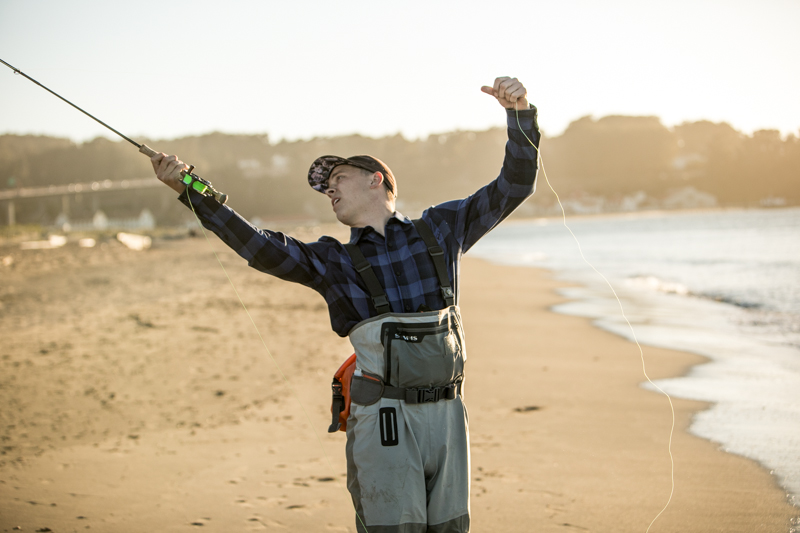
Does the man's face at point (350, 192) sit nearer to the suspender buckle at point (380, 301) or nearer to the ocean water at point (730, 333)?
the suspender buckle at point (380, 301)

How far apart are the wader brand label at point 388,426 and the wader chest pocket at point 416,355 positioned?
98 millimetres

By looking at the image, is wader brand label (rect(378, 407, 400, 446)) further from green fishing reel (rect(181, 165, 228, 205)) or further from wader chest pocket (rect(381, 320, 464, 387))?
green fishing reel (rect(181, 165, 228, 205))

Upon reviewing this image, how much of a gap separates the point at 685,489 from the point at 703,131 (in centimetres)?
→ 17718

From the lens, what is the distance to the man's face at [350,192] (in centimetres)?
239

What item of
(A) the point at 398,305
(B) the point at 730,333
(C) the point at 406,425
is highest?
(A) the point at 398,305

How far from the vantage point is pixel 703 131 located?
158 m

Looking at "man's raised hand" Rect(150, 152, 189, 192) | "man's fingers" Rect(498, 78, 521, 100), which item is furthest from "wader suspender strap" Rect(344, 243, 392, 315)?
"man's fingers" Rect(498, 78, 521, 100)

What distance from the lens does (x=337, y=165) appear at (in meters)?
2.45

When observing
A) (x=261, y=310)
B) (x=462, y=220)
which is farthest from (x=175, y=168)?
(x=261, y=310)

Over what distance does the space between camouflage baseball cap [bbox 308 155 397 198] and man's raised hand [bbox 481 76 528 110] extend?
1.78ft

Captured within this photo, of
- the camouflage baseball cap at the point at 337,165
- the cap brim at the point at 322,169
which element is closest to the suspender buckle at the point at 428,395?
the camouflage baseball cap at the point at 337,165

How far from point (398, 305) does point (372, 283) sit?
14 cm

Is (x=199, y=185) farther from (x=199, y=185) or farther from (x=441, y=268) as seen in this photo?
(x=441, y=268)

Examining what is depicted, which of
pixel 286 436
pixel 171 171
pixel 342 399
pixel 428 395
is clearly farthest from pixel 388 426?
pixel 286 436
